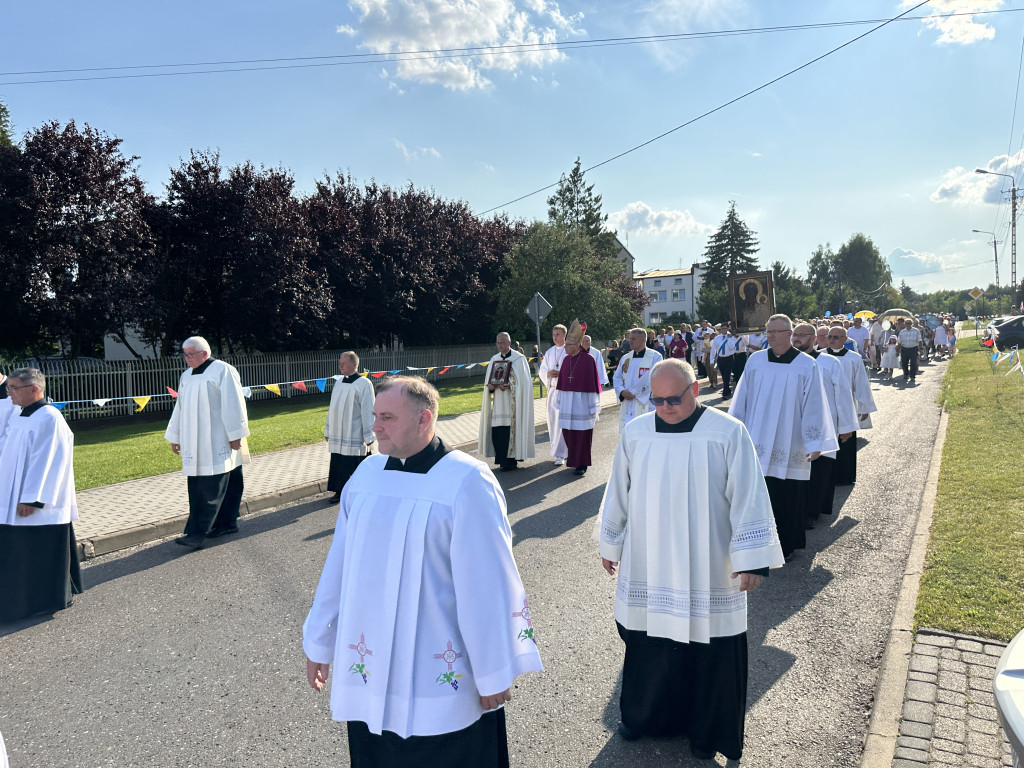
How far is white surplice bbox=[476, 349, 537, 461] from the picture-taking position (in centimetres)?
1055

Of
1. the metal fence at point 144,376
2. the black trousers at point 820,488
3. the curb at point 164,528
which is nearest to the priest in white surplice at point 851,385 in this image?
the black trousers at point 820,488

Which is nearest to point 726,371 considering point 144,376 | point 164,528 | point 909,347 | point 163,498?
point 909,347

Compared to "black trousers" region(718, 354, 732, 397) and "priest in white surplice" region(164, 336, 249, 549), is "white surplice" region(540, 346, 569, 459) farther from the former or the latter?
"black trousers" region(718, 354, 732, 397)

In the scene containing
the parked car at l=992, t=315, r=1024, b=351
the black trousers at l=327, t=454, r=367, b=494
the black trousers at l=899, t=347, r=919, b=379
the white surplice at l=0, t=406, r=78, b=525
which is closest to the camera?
the white surplice at l=0, t=406, r=78, b=525

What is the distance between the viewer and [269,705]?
3.88m

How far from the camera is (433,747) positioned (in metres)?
2.41

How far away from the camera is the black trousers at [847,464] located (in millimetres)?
8781

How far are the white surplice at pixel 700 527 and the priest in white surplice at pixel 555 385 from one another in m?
7.26

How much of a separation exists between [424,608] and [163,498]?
24.5 feet

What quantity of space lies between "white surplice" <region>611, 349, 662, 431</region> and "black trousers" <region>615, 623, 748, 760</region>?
6.04 meters

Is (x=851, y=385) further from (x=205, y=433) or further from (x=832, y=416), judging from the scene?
(x=205, y=433)

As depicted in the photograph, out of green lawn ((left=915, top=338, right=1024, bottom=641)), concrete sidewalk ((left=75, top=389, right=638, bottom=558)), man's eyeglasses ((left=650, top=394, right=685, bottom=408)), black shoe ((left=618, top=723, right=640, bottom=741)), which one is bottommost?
black shoe ((left=618, top=723, right=640, bottom=741))

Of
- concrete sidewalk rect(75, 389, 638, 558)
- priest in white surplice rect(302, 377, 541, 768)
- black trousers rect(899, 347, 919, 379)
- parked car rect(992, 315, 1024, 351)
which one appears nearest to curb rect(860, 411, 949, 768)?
priest in white surplice rect(302, 377, 541, 768)

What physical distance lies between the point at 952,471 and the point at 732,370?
1027 centimetres
